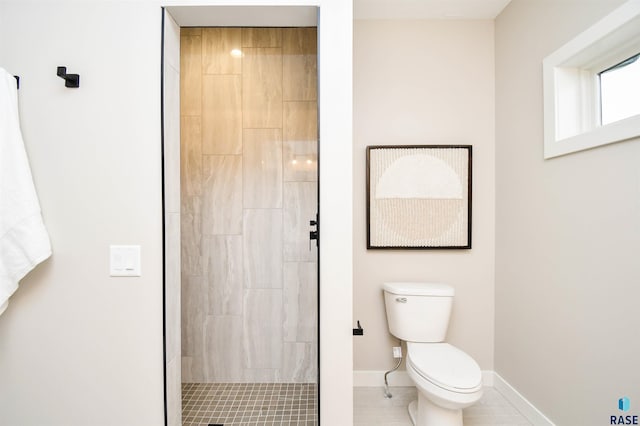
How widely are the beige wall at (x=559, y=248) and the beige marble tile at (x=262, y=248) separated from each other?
1509 millimetres

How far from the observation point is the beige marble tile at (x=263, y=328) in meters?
2.14

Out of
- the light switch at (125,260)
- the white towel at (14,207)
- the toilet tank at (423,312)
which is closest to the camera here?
the white towel at (14,207)

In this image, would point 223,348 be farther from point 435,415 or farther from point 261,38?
point 261,38

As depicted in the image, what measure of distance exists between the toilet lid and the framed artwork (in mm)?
650

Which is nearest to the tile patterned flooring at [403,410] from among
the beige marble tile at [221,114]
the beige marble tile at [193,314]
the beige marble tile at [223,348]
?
the beige marble tile at [223,348]

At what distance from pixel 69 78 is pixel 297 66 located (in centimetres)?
130

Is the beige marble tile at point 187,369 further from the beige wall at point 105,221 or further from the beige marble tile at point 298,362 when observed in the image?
the beige wall at point 105,221

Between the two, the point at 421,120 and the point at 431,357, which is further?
the point at 421,120

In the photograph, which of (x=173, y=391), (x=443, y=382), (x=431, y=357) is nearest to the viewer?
(x=173, y=391)

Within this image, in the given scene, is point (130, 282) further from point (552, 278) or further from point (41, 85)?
point (552, 278)

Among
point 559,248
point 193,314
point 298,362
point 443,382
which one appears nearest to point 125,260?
point 193,314

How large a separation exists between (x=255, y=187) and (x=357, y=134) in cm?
79

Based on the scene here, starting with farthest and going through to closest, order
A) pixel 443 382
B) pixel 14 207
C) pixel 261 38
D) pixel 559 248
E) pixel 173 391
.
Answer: pixel 261 38, pixel 559 248, pixel 443 382, pixel 173 391, pixel 14 207

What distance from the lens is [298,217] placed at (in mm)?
2135
